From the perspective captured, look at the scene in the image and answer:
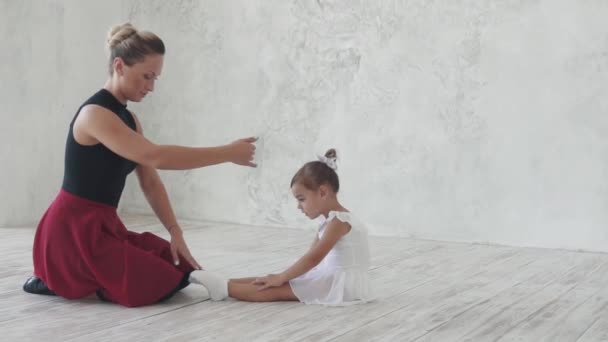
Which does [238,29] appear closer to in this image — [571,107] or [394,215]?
[394,215]

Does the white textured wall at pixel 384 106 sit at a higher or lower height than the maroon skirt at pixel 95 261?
higher

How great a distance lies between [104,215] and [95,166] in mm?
171

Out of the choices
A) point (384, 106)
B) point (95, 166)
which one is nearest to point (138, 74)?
point (95, 166)

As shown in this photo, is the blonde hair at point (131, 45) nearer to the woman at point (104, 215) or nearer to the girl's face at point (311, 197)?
the woman at point (104, 215)

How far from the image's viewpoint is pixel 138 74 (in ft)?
9.03

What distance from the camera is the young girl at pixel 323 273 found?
2824mm

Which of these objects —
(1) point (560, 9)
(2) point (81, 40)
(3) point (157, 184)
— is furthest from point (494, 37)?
(2) point (81, 40)

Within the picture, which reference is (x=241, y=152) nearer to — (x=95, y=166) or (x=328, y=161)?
(x=328, y=161)

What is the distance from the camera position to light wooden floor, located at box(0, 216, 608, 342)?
7.87 feet

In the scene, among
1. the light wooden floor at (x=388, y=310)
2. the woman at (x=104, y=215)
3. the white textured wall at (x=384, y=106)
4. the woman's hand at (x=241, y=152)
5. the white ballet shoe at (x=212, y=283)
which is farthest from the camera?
the white textured wall at (x=384, y=106)

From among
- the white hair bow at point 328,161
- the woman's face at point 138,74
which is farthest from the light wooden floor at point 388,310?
the woman's face at point 138,74

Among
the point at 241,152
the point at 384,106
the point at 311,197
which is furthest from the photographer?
the point at 384,106

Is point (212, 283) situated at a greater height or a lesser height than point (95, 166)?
lesser

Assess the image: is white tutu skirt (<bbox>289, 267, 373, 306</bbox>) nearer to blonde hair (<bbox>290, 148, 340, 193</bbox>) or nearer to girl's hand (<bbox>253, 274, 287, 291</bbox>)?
girl's hand (<bbox>253, 274, 287, 291</bbox>)
